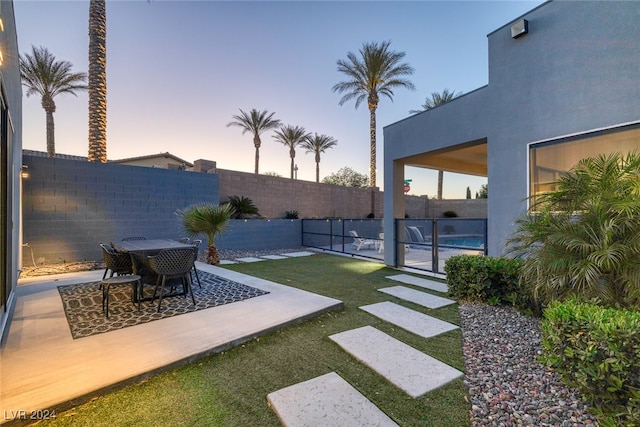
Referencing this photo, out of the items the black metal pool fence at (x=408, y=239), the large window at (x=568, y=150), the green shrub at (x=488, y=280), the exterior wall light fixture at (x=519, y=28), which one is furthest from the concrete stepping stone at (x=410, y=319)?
the exterior wall light fixture at (x=519, y=28)

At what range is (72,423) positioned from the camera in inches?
71.9

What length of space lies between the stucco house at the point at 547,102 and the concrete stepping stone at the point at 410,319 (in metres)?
2.20

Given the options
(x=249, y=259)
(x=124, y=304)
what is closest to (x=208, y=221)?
(x=249, y=259)

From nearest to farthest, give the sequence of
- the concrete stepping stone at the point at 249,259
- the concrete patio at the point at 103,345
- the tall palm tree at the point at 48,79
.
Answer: the concrete patio at the point at 103,345 → the concrete stepping stone at the point at 249,259 → the tall palm tree at the point at 48,79

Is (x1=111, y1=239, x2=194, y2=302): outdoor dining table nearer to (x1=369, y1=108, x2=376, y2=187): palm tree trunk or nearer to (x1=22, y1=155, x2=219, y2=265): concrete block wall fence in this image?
(x1=22, y1=155, x2=219, y2=265): concrete block wall fence

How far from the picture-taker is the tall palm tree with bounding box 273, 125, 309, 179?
61.7 ft

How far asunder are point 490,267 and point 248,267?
5.26 metres

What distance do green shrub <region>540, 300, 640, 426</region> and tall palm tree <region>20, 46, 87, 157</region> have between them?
1792 cm

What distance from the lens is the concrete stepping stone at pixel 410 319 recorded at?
3.29 m

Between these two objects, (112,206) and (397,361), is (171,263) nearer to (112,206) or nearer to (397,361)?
(397,361)

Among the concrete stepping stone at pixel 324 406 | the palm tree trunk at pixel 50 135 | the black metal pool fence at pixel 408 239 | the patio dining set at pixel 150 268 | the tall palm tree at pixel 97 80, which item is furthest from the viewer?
the palm tree trunk at pixel 50 135

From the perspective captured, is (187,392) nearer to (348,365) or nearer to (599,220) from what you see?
(348,365)

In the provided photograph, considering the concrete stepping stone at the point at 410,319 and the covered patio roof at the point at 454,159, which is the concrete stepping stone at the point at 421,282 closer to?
the concrete stepping stone at the point at 410,319

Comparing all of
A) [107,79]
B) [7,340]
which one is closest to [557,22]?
[7,340]
